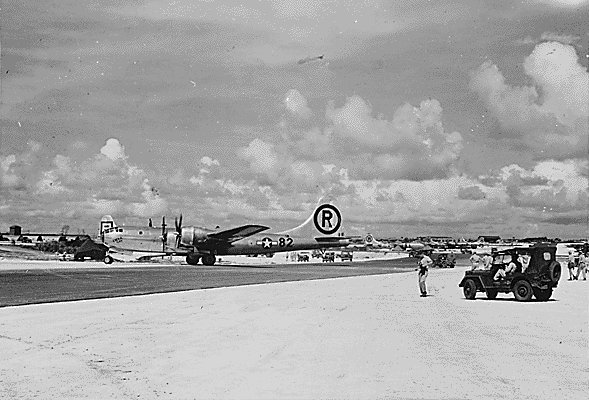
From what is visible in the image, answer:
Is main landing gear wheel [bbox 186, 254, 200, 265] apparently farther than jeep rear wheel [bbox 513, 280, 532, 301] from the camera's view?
Yes

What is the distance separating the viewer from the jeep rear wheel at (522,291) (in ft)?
87.0

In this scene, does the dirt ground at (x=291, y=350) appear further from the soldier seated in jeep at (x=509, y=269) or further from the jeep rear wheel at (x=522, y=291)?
the soldier seated in jeep at (x=509, y=269)

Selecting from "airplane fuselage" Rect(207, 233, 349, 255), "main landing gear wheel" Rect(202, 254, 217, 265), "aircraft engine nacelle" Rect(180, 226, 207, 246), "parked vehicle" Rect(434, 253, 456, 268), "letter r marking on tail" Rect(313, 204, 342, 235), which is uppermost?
"letter r marking on tail" Rect(313, 204, 342, 235)

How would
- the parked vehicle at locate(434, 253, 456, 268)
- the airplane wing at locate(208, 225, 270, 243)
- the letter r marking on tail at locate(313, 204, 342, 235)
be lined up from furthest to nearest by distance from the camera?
the letter r marking on tail at locate(313, 204, 342, 235), the parked vehicle at locate(434, 253, 456, 268), the airplane wing at locate(208, 225, 270, 243)

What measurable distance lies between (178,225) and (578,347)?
52.8 meters

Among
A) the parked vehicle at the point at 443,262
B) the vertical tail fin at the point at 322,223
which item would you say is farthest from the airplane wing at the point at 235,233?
the parked vehicle at the point at 443,262

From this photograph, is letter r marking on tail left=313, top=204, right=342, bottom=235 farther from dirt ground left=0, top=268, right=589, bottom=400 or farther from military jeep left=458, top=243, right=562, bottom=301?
dirt ground left=0, top=268, right=589, bottom=400

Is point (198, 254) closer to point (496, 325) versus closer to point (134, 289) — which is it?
point (134, 289)

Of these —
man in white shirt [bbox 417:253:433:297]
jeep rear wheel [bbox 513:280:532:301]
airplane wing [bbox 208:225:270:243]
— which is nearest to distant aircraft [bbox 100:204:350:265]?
airplane wing [bbox 208:225:270:243]

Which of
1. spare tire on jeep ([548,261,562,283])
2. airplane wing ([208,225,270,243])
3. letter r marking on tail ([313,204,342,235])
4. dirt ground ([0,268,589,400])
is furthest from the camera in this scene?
letter r marking on tail ([313,204,342,235])

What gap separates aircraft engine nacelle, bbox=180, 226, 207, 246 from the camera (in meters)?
61.7

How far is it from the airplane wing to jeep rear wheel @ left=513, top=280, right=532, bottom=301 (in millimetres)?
35565

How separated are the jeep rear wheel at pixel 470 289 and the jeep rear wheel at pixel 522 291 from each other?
162 centimetres

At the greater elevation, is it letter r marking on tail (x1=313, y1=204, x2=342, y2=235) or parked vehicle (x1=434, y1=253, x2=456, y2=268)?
letter r marking on tail (x1=313, y1=204, x2=342, y2=235)
